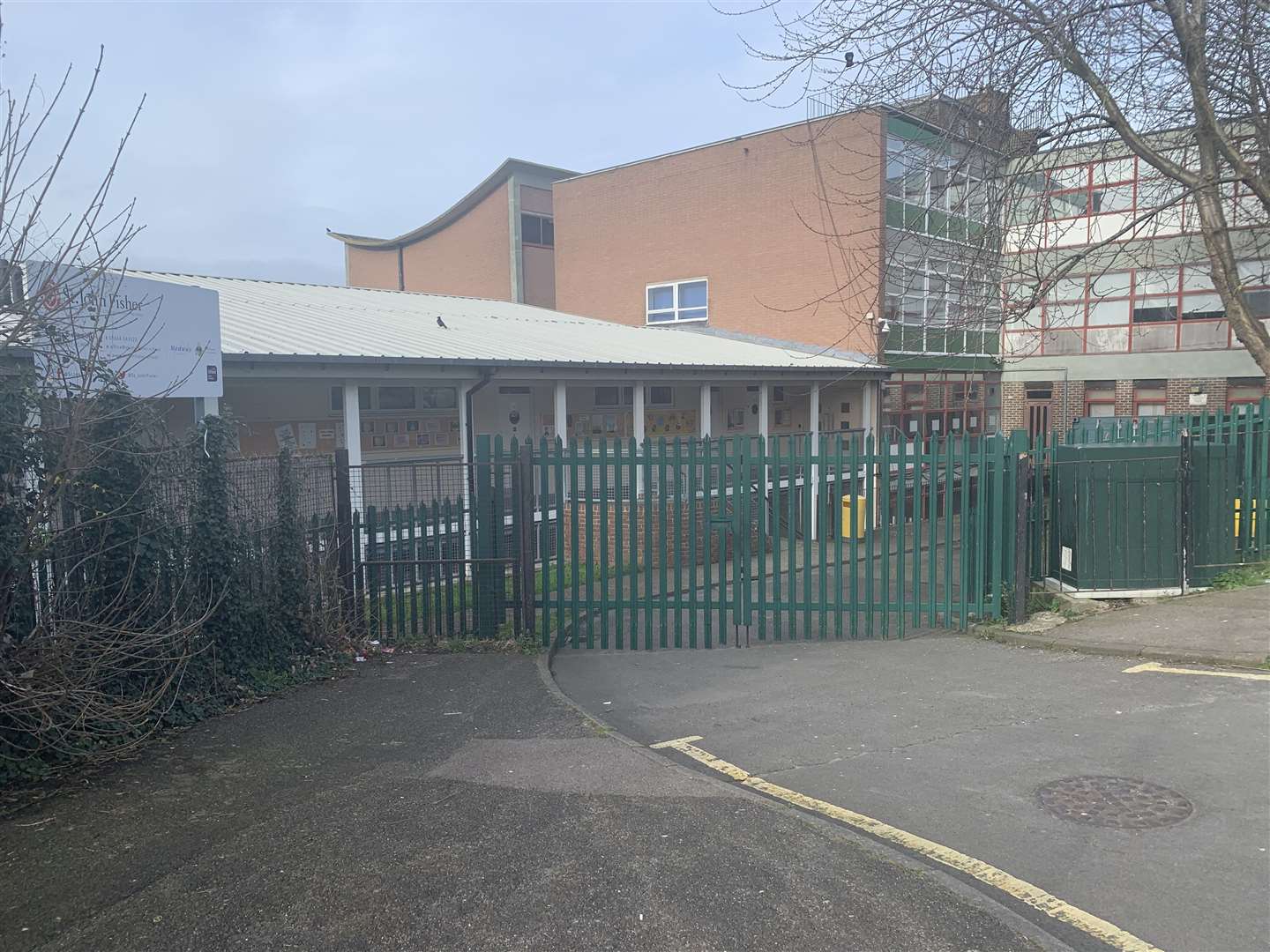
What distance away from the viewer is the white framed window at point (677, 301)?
26391 millimetres

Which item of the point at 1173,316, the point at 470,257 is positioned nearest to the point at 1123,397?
the point at 1173,316

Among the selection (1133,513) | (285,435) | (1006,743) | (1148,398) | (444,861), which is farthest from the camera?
(1148,398)

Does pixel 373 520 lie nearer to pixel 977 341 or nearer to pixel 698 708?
pixel 698 708

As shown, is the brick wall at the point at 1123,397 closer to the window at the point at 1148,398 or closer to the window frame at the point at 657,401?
the window at the point at 1148,398

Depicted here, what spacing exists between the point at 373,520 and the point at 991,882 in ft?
20.2

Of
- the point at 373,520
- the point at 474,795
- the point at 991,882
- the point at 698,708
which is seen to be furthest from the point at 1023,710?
the point at 373,520

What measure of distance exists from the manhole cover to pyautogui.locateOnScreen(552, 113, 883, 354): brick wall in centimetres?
1669

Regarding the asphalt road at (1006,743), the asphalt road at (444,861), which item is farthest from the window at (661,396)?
the asphalt road at (444,861)

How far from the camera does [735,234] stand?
25.1 metres

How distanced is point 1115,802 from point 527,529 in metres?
5.18

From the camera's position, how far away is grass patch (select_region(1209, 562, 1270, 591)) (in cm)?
981

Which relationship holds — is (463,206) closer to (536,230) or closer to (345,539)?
(536,230)

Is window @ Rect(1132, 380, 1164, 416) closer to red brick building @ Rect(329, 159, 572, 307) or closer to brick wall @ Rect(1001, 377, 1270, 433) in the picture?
brick wall @ Rect(1001, 377, 1270, 433)

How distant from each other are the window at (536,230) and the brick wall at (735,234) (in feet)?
9.07
